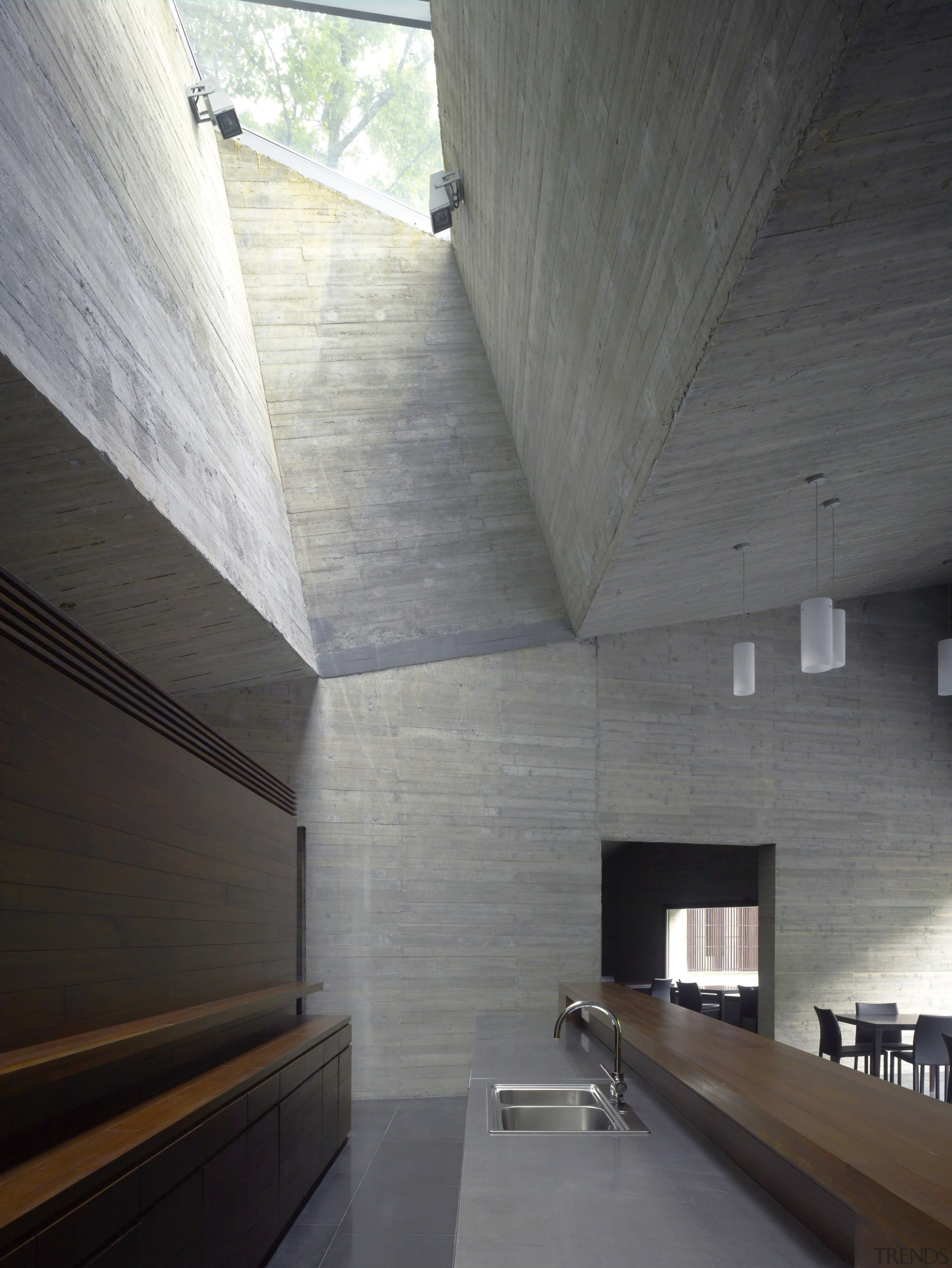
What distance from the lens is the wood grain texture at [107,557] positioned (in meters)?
4.11

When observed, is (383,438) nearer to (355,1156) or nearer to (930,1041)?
(355,1156)

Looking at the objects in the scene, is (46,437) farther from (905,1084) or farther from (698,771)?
(905,1084)

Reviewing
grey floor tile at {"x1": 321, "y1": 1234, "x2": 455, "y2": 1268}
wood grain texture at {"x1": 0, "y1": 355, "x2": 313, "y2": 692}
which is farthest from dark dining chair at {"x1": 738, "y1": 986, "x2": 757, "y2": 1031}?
grey floor tile at {"x1": 321, "y1": 1234, "x2": 455, "y2": 1268}

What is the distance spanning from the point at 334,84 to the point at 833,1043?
9362 mm

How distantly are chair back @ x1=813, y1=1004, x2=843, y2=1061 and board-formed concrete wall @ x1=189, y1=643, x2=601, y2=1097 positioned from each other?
6.35 ft

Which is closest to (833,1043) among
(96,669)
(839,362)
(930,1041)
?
(930,1041)

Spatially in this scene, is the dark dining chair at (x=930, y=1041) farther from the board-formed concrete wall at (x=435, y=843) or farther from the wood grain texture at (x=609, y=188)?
the wood grain texture at (x=609, y=188)

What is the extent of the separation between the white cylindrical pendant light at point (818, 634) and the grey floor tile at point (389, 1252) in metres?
3.95

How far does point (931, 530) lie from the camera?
8258 mm

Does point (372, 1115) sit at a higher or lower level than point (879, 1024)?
lower

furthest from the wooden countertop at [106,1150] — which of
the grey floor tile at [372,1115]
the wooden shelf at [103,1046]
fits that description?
the grey floor tile at [372,1115]

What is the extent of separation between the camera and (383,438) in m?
9.12

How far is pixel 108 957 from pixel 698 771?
7.20m

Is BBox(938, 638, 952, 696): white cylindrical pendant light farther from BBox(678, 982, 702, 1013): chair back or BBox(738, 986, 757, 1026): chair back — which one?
BBox(678, 982, 702, 1013): chair back
